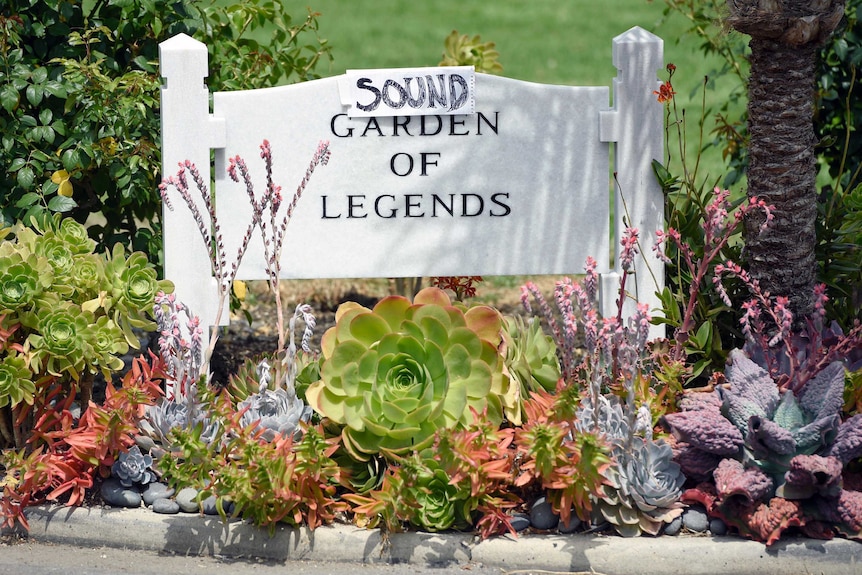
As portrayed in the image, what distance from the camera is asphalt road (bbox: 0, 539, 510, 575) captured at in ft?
10.2

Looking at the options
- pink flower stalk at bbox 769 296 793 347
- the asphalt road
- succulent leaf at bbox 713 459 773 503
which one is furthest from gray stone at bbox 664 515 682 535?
pink flower stalk at bbox 769 296 793 347

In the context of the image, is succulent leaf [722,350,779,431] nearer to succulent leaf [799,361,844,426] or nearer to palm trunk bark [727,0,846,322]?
succulent leaf [799,361,844,426]

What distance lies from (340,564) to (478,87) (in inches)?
69.3

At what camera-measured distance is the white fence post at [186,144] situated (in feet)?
12.4

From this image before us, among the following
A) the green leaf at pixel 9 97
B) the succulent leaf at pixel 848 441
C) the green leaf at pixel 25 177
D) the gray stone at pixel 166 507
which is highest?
the green leaf at pixel 9 97

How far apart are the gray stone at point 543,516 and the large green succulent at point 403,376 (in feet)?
0.94

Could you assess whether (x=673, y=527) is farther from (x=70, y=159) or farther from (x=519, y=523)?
(x=70, y=159)

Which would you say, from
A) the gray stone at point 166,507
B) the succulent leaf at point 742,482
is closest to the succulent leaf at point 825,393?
the succulent leaf at point 742,482

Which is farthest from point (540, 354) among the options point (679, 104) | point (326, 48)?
point (679, 104)

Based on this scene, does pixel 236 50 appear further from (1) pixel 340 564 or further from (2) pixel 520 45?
(2) pixel 520 45

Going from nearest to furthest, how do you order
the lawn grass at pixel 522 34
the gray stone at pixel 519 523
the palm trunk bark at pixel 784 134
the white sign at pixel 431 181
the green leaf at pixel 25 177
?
A: the gray stone at pixel 519 523 < the palm trunk bark at pixel 784 134 < the white sign at pixel 431 181 < the green leaf at pixel 25 177 < the lawn grass at pixel 522 34

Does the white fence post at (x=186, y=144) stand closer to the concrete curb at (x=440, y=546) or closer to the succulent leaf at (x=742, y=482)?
the concrete curb at (x=440, y=546)

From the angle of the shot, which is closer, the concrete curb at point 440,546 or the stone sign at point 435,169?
the concrete curb at point 440,546

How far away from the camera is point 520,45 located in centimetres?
1285
